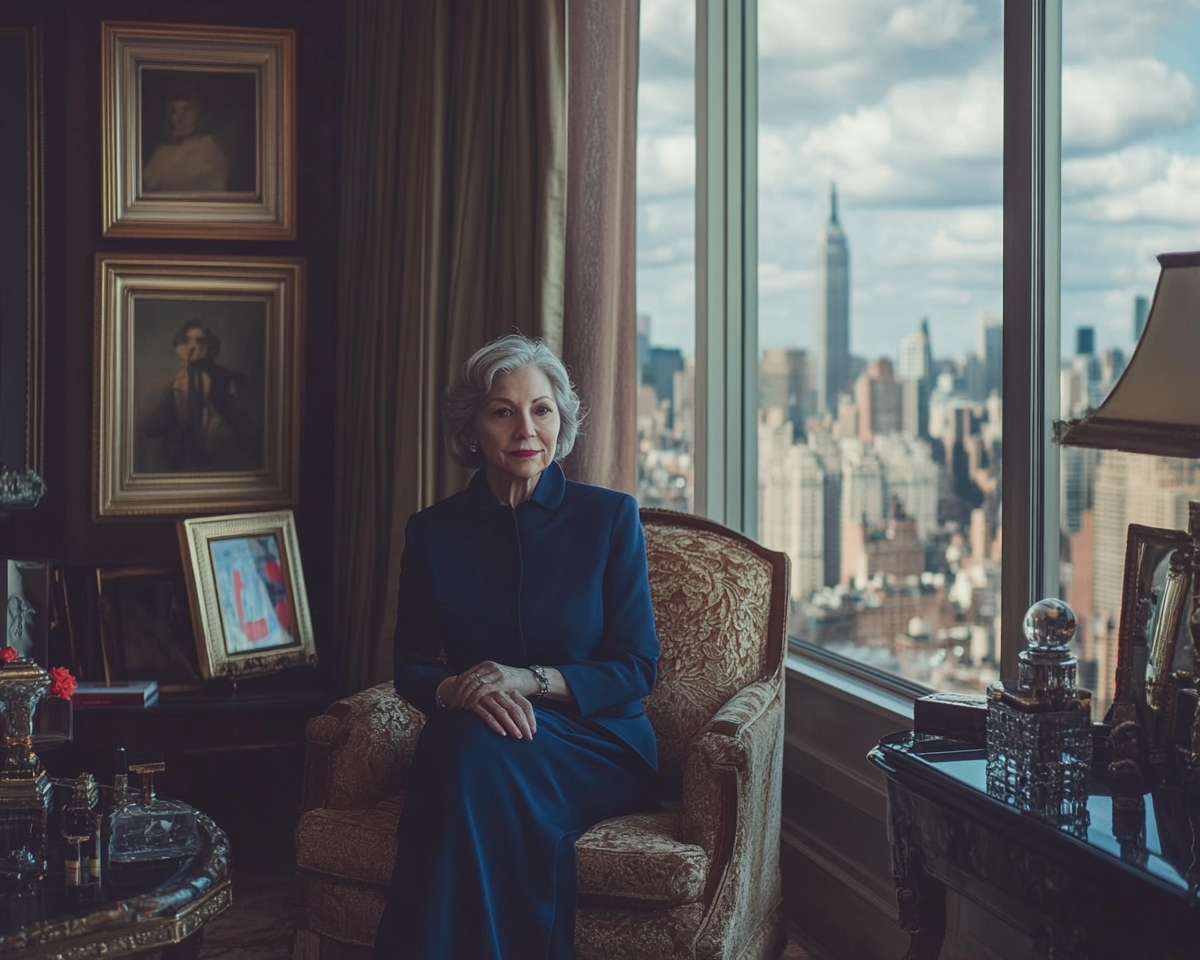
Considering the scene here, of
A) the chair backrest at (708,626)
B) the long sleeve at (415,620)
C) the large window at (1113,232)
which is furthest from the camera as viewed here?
the chair backrest at (708,626)

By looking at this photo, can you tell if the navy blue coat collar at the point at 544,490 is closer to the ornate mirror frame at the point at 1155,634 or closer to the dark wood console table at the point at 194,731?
the dark wood console table at the point at 194,731

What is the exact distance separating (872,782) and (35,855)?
6.05ft

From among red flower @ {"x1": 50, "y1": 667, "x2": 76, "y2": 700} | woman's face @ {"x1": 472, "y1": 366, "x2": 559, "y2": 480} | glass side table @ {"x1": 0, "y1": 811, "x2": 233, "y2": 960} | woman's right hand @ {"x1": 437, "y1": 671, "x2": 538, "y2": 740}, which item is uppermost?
woman's face @ {"x1": 472, "y1": 366, "x2": 559, "y2": 480}

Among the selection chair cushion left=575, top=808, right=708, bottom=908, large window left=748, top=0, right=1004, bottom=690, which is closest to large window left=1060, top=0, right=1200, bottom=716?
large window left=748, top=0, right=1004, bottom=690

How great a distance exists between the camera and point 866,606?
3.25 meters

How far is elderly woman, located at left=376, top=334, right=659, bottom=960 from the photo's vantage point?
7.22ft

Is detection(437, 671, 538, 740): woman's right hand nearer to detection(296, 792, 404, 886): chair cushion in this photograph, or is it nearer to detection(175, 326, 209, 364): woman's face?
detection(296, 792, 404, 886): chair cushion

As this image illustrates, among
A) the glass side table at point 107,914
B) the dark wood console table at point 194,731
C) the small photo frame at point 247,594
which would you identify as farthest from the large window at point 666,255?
the glass side table at point 107,914

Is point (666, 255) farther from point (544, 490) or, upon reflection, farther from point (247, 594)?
point (247, 594)

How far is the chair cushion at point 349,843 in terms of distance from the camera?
2.34 metres

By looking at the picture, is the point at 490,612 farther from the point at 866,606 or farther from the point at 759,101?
A: the point at 759,101

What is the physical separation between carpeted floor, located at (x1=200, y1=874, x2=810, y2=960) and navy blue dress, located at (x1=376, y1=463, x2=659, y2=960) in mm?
872

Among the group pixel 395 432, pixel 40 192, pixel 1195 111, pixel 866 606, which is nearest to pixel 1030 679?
pixel 1195 111

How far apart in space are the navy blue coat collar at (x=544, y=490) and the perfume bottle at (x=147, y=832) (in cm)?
92
